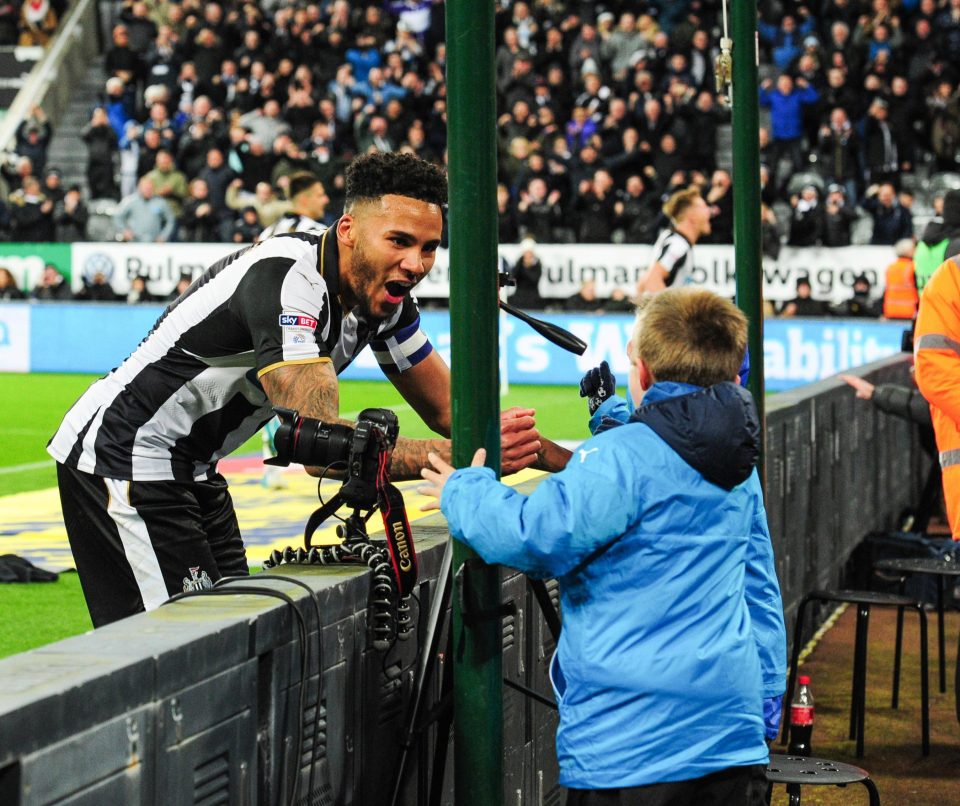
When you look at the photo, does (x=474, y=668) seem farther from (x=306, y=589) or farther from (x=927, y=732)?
(x=927, y=732)

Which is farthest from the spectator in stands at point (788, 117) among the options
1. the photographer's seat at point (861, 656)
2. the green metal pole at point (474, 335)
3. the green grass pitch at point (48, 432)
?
the green metal pole at point (474, 335)

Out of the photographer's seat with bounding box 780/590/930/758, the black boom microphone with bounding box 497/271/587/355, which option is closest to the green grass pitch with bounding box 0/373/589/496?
the photographer's seat with bounding box 780/590/930/758

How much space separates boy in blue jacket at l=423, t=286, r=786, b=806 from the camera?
336 centimetres

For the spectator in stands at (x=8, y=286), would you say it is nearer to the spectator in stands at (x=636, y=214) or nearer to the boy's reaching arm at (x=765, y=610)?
the spectator in stands at (x=636, y=214)

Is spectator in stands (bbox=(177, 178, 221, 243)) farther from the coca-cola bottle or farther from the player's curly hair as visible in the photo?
the player's curly hair

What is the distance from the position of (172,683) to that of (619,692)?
0.94m

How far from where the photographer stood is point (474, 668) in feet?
12.2

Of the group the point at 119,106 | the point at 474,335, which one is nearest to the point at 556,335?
the point at 474,335

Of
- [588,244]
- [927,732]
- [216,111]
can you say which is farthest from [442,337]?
[927,732]

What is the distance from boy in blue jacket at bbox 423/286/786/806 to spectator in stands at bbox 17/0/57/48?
31.7 meters

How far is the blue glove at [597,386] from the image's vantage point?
4336 mm

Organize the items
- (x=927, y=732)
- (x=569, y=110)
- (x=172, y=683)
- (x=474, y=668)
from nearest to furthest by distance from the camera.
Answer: (x=172, y=683), (x=474, y=668), (x=927, y=732), (x=569, y=110)

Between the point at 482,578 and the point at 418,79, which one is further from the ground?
the point at 418,79

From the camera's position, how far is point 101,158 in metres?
27.5
